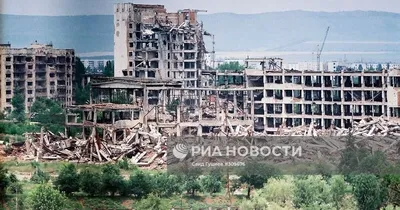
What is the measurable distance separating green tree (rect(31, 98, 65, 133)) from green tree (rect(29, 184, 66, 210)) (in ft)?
2.63

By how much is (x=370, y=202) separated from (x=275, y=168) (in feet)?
2.06

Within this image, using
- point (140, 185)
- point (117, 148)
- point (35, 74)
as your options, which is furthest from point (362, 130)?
point (35, 74)

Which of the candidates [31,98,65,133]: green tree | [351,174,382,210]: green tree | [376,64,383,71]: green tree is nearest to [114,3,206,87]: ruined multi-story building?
[31,98,65,133]: green tree

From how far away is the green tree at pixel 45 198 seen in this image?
823 cm

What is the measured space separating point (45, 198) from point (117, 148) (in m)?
0.79

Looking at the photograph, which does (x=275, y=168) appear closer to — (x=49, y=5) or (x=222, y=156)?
(x=222, y=156)

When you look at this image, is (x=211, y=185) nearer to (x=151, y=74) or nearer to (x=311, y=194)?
(x=311, y=194)

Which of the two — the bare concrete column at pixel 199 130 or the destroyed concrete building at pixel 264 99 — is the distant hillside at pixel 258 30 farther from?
the bare concrete column at pixel 199 130

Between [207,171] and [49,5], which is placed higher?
[49,5]

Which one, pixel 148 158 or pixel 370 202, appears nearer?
pixel 370 202

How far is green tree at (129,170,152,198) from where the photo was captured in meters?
8.52

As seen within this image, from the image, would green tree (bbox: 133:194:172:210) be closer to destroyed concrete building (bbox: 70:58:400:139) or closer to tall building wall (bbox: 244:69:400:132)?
destroyed concrete building (bbox: 70:58:400:139)

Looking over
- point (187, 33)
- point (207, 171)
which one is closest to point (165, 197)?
point (207, 171)

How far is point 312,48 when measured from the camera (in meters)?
8.93
